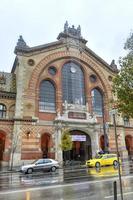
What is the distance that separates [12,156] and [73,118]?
11.1 metres

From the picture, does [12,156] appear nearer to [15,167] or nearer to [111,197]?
[15,167]

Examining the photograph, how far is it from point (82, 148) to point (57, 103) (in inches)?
338

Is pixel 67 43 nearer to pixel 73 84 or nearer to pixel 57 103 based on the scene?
pixel 73 84

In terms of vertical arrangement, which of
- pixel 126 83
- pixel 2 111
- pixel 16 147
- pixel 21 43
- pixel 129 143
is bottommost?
pixel 16 147

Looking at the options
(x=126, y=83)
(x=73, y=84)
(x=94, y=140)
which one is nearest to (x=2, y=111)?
(x=73, y=84)

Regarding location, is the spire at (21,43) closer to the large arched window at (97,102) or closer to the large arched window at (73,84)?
the large arched window at (73,84)

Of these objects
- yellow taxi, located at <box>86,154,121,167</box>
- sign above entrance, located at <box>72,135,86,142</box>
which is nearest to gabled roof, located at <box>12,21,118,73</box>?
sign above entrance, located at <box>72,135,86,142</box>

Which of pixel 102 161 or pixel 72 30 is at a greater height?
pixel 72 30

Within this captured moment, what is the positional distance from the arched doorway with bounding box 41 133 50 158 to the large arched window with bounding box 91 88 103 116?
31.5 feet

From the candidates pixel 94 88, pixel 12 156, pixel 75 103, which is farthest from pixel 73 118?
pixel 12 156

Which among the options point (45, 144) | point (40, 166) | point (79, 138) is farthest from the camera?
point (79, 138)

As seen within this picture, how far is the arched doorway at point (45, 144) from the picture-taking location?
33.7m

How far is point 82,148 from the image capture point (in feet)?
122

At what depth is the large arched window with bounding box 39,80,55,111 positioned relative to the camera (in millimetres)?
34906
